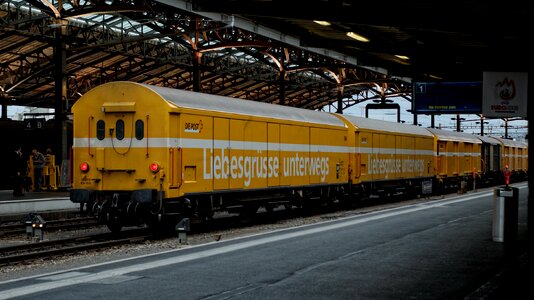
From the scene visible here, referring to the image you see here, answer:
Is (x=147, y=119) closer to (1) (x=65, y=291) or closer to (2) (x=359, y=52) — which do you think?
(2) (x=359, y=52)

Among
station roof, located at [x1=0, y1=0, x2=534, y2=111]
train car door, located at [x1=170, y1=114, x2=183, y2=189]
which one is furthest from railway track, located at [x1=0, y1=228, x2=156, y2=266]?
station roof, located at [x1=0, y1=0, x2=534, y2=111]

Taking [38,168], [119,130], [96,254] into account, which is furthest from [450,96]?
[38,168]

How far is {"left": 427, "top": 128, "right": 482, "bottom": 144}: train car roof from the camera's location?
117 ft

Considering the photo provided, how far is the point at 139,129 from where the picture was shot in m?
15.9

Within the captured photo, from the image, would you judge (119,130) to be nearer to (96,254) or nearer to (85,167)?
(85,167)

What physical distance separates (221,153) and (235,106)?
1.60 meters

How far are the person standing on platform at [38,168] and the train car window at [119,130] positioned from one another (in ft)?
41.7

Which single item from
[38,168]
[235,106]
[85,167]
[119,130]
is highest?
[235,106]

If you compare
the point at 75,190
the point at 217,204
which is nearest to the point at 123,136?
the point at 75,190

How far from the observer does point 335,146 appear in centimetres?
2425

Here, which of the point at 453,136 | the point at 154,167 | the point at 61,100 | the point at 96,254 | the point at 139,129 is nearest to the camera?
the point at 96,254

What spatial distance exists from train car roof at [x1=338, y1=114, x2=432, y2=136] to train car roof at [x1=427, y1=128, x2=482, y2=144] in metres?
1.64

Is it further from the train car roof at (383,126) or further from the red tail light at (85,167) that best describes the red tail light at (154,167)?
the train car roof at (383,126)

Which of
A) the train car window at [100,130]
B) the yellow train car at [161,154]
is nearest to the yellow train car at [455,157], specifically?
the yellow train car at [161,154]
